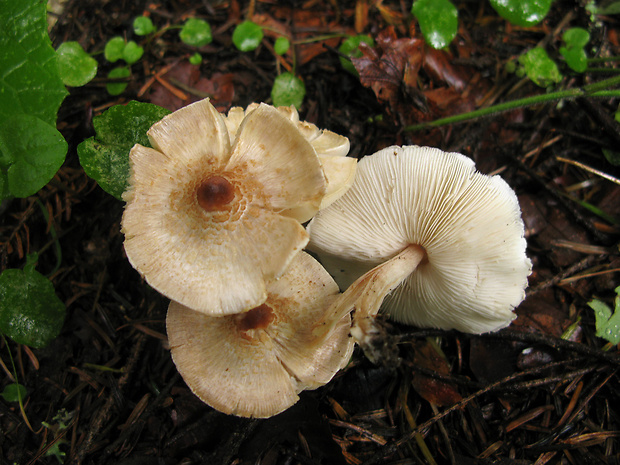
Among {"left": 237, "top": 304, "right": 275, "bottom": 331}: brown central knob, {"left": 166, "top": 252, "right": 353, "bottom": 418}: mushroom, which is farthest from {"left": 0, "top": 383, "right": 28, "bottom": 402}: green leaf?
{"left": 237, "top": 304, "right": 275, "bottom": 331}: brown central knob

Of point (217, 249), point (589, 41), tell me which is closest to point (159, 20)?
point (217, 249)

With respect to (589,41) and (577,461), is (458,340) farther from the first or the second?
(589,41)

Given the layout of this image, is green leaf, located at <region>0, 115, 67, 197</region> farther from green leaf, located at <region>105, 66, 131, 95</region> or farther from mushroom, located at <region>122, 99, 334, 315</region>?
green leaf, located at <region>105, 66, 131, 95</region>

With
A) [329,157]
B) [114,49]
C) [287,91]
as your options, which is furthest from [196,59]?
[329,157]

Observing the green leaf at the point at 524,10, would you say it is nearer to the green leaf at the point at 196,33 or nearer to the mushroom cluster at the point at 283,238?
the mushroom cluster at the point at 283,238

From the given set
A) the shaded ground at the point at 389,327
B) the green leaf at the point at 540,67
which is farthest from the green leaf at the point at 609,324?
the green leaf at the point at 540,67

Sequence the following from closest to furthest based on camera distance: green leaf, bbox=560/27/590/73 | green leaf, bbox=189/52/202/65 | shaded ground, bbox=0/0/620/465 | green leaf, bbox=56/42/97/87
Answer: shaded ground, bbox=0/0/620/465 < green leaf, bbox=56/42/97/87 < green leaf, bbox=560/27/590/73 < green leaf, bbox=189/52/202/65

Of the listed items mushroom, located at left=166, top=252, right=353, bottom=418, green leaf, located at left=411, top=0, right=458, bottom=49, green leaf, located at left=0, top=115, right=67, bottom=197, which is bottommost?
mushroom, located at left=166, top=252, right=353, bottom=418
